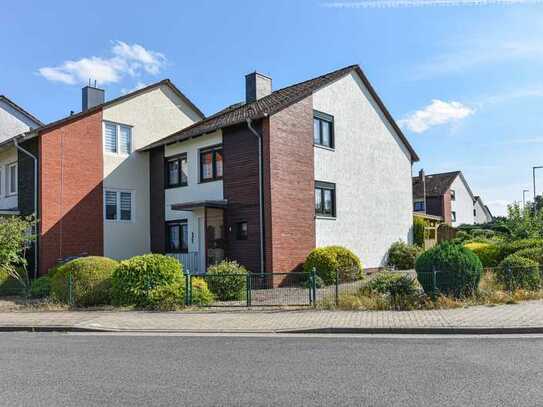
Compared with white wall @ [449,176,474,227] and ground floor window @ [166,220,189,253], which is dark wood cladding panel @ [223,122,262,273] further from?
white wall @ [449,176,474,227]

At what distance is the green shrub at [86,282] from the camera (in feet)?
49.8

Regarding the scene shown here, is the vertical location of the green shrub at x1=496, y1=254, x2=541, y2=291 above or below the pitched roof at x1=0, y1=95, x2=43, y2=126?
below

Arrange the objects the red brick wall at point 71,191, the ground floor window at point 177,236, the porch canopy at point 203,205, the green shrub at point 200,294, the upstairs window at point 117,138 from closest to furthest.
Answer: the green shrub at point 200,294 < the porch canopy at point 203,205 < the red brick wall at point 71,191 < the ground floor window at point 177,236 < the upstairs window at point 117,138

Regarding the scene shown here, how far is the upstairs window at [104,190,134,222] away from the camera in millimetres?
22781

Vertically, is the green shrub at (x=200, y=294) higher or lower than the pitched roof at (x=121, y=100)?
lower

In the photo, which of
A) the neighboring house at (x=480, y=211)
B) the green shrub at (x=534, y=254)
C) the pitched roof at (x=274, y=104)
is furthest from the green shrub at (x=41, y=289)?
the neighboring house at (x=480, y=211)

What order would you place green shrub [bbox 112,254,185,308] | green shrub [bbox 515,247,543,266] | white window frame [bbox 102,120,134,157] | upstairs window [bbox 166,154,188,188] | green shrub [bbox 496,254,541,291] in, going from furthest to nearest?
white window frame [bbox 102,120,134,157], upstairs window [bbox 166,154,188,188], green shrub [bbox 515,247,543,266], green shrub [bbox 496,254,541,291], green shrub [bbox 112,254,185,308]

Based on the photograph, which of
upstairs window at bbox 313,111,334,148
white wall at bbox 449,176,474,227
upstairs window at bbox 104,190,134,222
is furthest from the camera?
white wall at bbox 449,176,474,227

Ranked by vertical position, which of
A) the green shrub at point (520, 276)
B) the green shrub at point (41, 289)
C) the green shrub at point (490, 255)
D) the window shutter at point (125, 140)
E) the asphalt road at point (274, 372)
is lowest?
the asphalt road at point (274, 372)

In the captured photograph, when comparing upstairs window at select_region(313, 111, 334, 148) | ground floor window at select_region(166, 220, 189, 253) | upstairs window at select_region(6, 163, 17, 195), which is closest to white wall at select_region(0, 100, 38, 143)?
upstairs window at select_region(6, 163, 17, 195)

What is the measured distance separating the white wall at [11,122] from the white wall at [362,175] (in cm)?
1766

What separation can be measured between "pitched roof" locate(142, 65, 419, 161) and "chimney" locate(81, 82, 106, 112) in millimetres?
4085

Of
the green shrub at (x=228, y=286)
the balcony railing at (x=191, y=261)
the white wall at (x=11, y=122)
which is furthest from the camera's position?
the white wall at (x=11, y=122)

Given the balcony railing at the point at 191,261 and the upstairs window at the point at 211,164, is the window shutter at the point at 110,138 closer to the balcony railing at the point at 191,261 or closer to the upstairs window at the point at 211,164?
the upstairs window at the point at 211,164
